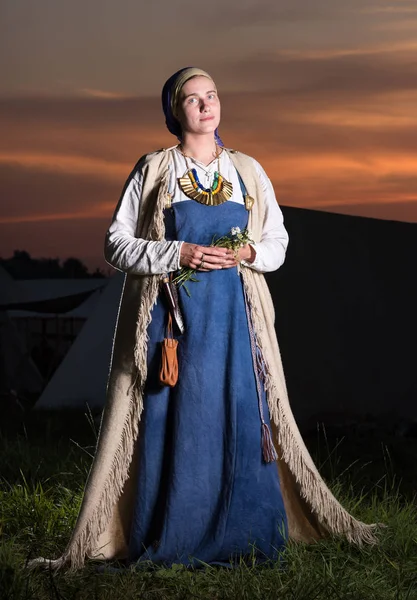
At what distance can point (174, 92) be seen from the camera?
4.58 m

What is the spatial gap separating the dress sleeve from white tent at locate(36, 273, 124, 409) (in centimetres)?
686

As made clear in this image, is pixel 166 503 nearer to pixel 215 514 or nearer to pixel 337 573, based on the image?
pixel 215 514

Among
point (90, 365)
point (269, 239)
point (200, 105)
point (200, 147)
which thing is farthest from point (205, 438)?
point (90, 365)

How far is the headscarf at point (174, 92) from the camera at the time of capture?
4559 millimetres

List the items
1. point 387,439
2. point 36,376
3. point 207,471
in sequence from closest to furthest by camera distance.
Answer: point 207,471, point 387,439, point 36,376

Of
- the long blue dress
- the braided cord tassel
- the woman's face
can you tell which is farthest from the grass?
the woman's face

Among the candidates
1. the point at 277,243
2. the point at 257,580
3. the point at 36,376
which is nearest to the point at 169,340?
the point at 277,243

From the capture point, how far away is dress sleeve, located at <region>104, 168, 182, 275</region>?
4.44 metres

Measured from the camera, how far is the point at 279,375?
185 inches

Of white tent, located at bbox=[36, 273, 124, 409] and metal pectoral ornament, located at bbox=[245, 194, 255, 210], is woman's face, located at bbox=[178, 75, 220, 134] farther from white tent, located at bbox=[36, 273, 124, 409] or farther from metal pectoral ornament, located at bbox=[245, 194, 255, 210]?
white tent, located at bbox=[36, 273, 124, 409]

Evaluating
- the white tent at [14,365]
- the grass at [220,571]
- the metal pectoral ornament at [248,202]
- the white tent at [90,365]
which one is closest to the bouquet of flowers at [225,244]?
the metal pectoral ornament at [248,202]

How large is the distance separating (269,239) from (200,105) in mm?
615

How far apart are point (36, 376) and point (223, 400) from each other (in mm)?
12715

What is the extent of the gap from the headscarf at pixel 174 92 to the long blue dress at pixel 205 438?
35 centimetres
